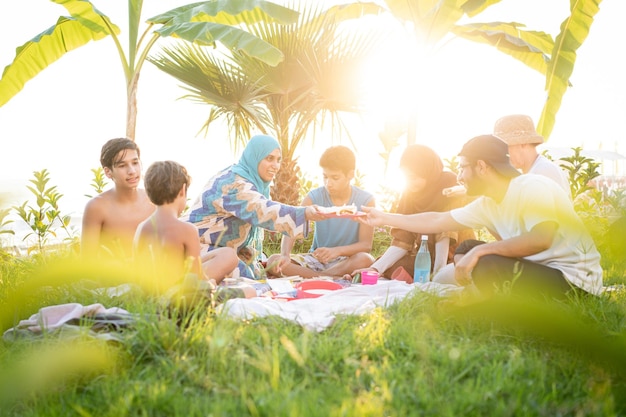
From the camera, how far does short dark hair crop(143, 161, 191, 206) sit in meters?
3.35

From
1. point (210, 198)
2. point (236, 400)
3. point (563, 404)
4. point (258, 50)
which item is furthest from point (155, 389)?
point (258, 50)

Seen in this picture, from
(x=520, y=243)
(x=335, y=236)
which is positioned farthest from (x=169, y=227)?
(x=335, y=236)

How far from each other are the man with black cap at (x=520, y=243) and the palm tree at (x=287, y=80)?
460 cm

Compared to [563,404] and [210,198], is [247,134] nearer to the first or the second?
[210,198]

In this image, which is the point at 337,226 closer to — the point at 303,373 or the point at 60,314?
the point at 60,314

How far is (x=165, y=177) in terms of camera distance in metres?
3.36

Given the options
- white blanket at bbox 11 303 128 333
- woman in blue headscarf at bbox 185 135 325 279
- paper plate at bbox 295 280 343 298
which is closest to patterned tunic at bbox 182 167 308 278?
woman in blue headscarf at bbox 185 135 325 279

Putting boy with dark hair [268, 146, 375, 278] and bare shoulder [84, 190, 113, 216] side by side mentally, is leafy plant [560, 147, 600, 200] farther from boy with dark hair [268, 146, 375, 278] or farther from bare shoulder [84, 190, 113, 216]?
bare shoulder [84, 190, 113, 216]

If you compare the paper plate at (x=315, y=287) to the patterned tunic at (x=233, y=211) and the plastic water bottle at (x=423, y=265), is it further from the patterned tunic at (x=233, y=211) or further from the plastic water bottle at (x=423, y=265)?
the plastic water bottle at (x=423, y=265)

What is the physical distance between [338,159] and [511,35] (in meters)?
4.32

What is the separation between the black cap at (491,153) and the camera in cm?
336

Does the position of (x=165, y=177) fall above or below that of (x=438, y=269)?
above

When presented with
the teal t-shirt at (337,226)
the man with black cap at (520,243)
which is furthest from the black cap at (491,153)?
the teal t-shirt at (337,226)

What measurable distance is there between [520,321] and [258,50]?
5449mm
